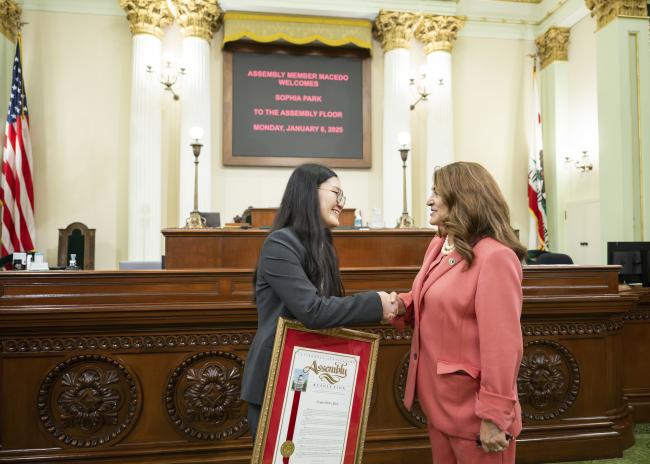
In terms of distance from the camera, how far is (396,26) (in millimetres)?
8516

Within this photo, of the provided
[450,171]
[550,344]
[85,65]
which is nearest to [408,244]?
[550,344]

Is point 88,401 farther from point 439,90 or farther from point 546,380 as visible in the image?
point 439,90

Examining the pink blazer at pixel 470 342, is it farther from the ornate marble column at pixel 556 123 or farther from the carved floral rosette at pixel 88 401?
the ornate marble column at pixel 556 123

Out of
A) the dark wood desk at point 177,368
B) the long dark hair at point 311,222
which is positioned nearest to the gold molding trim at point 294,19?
the dark wood desk at point 177,368

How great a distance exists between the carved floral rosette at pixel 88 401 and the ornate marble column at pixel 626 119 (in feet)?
23.9

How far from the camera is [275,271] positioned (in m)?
1.56

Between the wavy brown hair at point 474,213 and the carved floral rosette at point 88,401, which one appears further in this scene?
the carved floral rosette at point 88,401

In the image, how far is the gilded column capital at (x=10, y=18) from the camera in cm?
755

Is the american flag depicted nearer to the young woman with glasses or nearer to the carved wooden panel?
the carved wooden panel

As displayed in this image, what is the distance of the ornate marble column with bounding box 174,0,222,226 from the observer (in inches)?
314

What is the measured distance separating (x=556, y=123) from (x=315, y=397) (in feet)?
29.8

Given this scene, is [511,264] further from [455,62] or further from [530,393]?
[455,62]

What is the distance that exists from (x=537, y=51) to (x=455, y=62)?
175cm

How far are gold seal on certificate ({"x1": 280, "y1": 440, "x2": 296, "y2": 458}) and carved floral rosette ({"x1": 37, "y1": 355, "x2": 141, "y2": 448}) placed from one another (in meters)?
1.34
